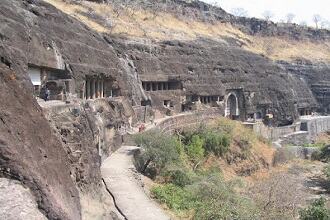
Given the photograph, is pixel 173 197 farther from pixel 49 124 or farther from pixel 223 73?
pixel 223 73

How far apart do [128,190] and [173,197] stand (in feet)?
7.86

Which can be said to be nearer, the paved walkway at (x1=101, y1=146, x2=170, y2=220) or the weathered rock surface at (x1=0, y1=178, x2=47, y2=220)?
the weathered rock surface at (x1=0, y1=178, x2=47, y2=220)

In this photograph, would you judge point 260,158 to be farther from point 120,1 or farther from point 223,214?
point 120,1

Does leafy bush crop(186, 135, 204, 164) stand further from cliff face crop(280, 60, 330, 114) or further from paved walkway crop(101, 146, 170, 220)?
cliff face crop(280, 60, 330, 114)

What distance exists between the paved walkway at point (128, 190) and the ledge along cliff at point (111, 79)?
0.52 m

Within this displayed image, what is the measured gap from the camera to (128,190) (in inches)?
597

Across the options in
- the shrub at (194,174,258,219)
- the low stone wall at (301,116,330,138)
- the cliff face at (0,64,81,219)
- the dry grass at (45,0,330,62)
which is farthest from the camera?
the low stone wall at (301,116,330,138)

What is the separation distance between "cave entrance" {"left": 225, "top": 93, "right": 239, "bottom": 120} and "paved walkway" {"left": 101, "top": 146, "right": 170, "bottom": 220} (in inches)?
990

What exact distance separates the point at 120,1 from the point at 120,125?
31.7 meters

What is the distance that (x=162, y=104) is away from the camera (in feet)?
120

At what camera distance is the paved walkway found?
13.2 metres

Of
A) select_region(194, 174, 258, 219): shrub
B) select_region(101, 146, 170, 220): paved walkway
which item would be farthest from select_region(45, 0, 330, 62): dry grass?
select_region(194, 174, 258, 219): shrub

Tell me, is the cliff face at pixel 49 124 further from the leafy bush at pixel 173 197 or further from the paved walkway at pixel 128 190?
the leafy bush at pixel 173 197

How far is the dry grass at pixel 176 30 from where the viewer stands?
4084cm
